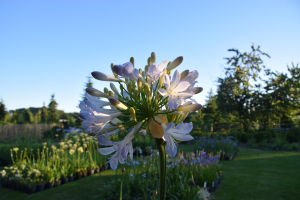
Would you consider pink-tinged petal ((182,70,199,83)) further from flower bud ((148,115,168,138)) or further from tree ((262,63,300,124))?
tree ((262,63,300,124))

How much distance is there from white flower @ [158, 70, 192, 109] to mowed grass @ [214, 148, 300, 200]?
480 centimetres

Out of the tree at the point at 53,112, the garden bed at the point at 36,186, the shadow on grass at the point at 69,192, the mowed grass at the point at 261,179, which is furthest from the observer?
the tree at the point at 53,112

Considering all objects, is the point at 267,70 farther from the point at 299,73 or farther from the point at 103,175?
the point at 103,175

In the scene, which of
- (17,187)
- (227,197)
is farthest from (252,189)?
(17,187)

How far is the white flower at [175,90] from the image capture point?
107cm

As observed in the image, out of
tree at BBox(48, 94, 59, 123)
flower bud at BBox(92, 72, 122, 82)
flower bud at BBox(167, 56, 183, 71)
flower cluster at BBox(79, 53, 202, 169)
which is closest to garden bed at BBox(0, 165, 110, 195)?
flower cluster at BBox(79, 53, 202, 169)

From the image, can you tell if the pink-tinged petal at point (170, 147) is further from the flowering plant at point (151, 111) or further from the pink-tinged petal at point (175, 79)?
the pink-tinged petal at point (175, 79)

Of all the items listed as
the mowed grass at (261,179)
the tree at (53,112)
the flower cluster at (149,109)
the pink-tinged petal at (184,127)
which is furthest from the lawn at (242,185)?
the tree at (53,112)

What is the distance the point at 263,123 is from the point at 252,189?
19.0 meters

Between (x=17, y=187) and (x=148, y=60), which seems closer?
(x=148, y=60)

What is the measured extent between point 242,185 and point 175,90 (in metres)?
5.99

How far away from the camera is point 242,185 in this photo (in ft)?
19.1

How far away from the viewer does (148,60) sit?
1309mm

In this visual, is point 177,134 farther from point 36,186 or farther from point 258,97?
point 258,97
